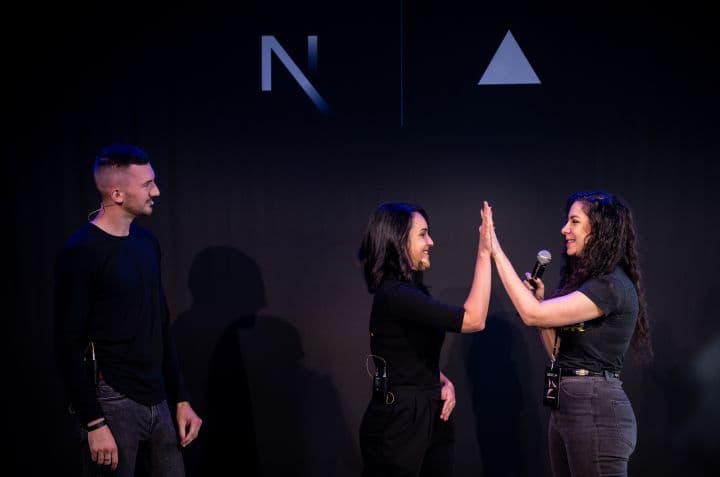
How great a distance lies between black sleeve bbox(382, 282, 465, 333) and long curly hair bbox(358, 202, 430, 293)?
96 millimetres

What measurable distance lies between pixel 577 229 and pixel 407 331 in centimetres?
85

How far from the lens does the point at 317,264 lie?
3.82 m

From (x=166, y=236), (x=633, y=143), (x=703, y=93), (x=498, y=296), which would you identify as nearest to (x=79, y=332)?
(x=166, y=236)

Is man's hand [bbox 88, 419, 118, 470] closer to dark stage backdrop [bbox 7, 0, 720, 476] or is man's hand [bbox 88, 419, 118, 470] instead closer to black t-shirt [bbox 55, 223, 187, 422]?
black t-shirt [bbox 55, 223, 187, 422]

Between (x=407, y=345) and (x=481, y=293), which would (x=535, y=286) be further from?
(x=407, y=345)

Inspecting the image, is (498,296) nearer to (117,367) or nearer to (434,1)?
(434,1)

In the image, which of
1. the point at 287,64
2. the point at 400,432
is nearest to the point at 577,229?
the point at 400,432

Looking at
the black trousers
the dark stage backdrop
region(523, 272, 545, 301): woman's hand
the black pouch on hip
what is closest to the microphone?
region(523, 272, 545, 301): woman's hand

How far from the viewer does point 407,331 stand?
7.96 feet

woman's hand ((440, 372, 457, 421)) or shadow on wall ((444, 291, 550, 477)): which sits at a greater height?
woman's hand ((440, 372, 457, 421))

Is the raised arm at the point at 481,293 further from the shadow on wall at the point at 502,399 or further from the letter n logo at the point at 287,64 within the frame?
the letter n logo at the point at 287,64

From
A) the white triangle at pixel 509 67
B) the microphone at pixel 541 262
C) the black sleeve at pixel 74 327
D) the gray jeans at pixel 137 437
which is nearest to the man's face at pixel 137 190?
the black sleeve at pixel 74 327

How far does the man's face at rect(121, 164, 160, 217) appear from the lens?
2434 millimetres

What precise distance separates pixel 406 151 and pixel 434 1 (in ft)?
2.98
